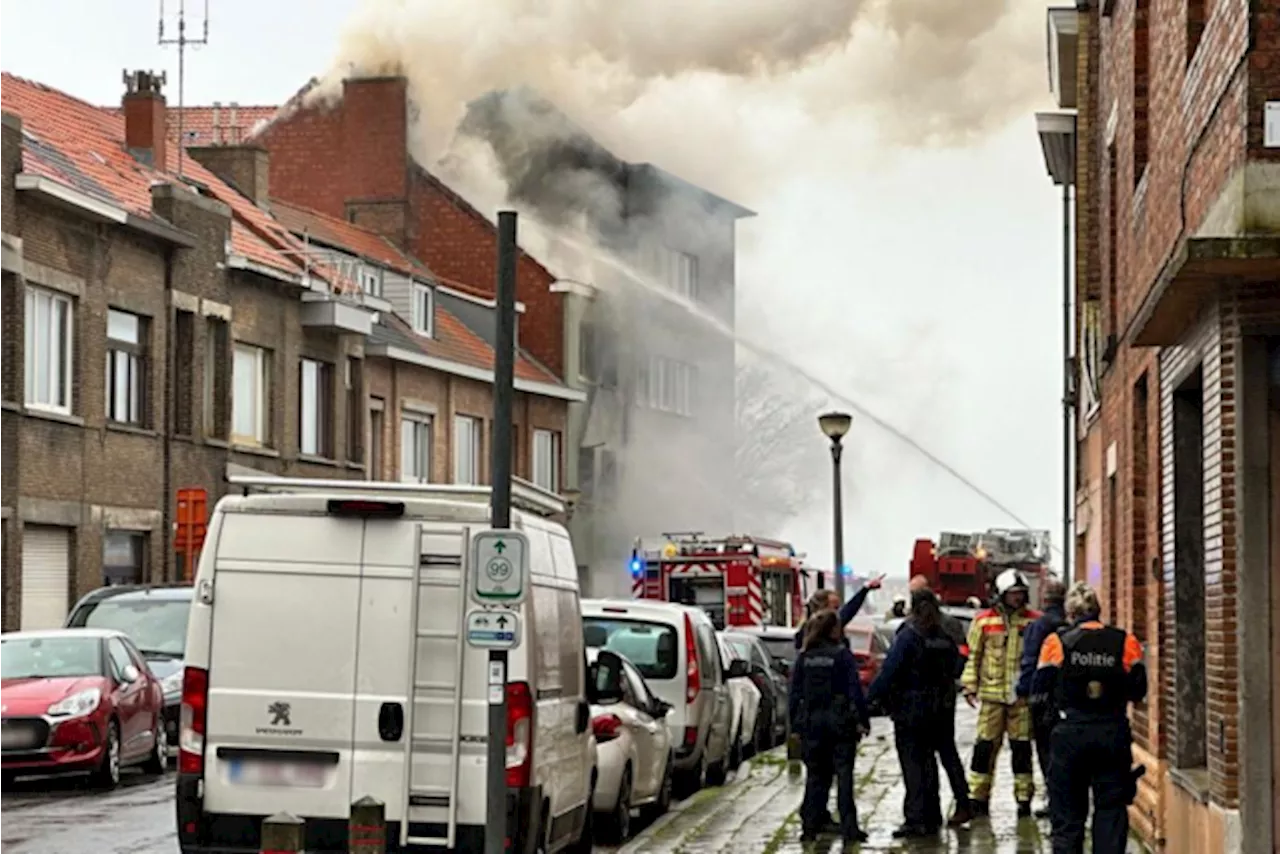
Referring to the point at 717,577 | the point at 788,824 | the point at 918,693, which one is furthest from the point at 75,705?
the point at 717,577

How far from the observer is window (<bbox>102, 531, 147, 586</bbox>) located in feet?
116

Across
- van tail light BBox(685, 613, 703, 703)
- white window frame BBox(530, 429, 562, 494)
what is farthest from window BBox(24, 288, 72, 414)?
white window frame BBox(530, 429, 562, 494)

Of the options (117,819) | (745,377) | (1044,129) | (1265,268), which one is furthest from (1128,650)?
(745,377)

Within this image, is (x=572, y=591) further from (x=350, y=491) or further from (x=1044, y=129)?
(x=1044, y=129)

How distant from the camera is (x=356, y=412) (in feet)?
146

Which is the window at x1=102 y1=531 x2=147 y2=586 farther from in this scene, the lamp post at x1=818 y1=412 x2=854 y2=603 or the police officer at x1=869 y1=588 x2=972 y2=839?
the police officer at x1=869 y1=588 x2=972 y2=839

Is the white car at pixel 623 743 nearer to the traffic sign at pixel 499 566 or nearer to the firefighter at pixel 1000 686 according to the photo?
the firefighter at pixel 1000 686

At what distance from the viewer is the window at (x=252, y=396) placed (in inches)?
1574

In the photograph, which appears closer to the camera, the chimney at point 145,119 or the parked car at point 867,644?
the parked car at point 867,644

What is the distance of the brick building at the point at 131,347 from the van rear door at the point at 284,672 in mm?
19233

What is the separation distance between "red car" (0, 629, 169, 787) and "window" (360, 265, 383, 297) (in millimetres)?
24606

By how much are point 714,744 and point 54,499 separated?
43.8 feet

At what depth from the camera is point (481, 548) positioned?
12938 mm

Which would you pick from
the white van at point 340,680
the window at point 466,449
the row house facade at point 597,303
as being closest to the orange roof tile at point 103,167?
the row house facade at point 597,303
